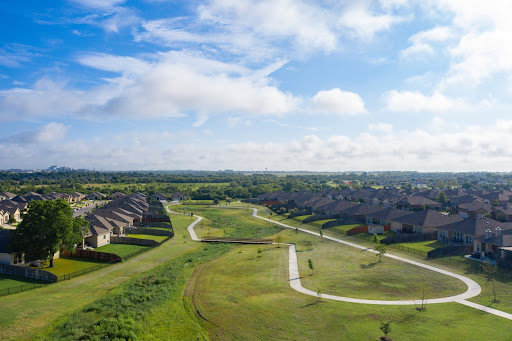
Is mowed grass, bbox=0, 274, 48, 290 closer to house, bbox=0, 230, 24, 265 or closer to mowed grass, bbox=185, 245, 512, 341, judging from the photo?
house, bbox=0, 230, 24, 265

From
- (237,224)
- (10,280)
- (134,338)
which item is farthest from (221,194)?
(134,338)

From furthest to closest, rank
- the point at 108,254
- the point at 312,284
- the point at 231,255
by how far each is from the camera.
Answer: the point at 231,255 < the point at 108,254 < the point at 312,284

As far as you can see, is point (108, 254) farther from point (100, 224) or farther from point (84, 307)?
point (84, 307)

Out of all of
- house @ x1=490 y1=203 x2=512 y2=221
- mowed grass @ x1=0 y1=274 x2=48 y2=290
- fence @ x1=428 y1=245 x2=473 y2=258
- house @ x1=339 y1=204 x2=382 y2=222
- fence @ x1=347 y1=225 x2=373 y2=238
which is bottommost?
mowed grass @ x1=0 y1=274 x2=48 y2=290

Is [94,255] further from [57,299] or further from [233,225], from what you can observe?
[233,225]

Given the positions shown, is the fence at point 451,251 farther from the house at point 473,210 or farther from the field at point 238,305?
the house at point 473,210

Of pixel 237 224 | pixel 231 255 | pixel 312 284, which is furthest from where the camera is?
pixel 237 224

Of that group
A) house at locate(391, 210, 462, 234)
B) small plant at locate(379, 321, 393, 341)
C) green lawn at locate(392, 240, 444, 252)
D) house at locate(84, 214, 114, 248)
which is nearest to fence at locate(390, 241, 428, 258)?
green lawn at locate(392, 240, 444, 252)
